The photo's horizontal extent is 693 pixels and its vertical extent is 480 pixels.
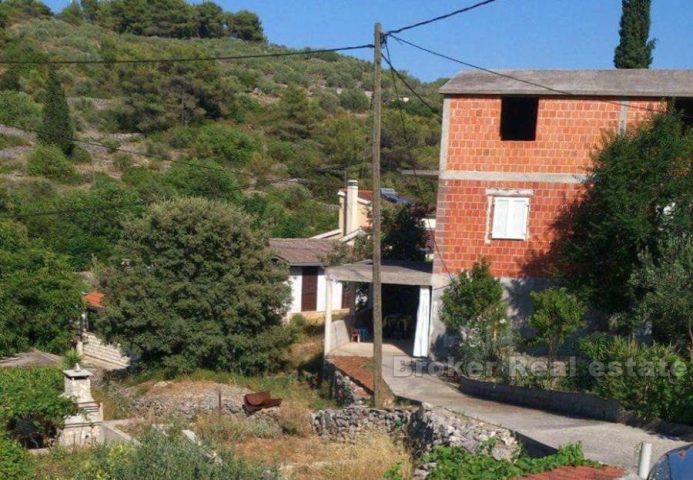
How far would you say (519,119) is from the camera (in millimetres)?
22172

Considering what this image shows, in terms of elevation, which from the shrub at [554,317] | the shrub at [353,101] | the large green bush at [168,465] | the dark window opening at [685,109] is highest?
the shrub at [353,101]

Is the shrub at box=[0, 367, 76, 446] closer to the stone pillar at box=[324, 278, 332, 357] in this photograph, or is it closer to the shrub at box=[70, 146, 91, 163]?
the stone pillar at box=[324, 278, 332, 357]

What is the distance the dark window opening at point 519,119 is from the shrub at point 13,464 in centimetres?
1464

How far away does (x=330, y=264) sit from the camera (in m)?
30.1

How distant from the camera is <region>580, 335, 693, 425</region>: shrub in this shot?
481 inches

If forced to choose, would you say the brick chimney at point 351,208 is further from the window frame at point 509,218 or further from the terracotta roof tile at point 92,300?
the window frame at point 509,218

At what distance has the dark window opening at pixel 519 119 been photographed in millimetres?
21695

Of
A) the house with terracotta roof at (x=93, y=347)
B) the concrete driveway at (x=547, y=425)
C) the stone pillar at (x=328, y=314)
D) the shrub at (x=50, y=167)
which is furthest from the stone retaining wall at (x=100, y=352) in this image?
the shrub at (x=50, y=167)

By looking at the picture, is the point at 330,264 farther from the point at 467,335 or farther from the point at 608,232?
the point at 608,232

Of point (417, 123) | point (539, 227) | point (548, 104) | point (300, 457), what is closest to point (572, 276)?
point (539, 227)

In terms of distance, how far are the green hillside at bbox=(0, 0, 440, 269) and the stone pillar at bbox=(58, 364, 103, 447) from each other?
1970cm

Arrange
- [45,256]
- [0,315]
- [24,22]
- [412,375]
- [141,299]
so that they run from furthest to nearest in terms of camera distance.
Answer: [24,22] < [45,256] < [0,315] < [141,299] < [412,375]

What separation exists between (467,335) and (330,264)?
11465 mm

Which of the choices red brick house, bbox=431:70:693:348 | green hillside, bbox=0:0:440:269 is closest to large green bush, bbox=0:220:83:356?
green hillside, bbox=0:0:440:269
